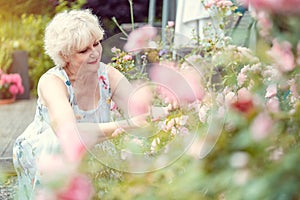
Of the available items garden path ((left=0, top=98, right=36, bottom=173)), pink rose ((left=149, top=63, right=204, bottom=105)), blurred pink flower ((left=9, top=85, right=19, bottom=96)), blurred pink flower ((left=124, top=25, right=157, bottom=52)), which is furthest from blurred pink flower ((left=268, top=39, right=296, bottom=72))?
blurred pink flower ((left=9, top=85, right=19, bottom=96))

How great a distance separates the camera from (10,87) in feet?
25.9

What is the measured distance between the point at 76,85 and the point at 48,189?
191 cm

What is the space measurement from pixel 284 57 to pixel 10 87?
658cm

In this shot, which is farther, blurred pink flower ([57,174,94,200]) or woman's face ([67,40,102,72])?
woman's face ([67,40,102,72])

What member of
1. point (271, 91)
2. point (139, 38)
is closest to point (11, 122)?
point (139, 38)

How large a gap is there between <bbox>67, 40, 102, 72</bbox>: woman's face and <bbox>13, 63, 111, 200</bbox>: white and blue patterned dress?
8 centimetres

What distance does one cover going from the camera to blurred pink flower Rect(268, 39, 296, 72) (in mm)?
1458

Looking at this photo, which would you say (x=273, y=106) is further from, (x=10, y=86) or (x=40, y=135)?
(x=10, y=86)

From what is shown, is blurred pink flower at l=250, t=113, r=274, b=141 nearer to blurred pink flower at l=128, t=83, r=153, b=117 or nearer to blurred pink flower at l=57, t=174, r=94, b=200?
blurred pink flower at l=57, t=174, r=94, b=200

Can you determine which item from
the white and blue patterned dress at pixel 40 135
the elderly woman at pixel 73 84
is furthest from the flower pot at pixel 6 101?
the elderly woman at pixel 73 84

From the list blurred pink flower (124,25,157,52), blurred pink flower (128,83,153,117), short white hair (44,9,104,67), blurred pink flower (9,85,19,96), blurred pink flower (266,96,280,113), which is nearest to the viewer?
blurred pink flower (266,96,280,113)

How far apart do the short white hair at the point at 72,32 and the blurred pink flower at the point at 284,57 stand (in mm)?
1745

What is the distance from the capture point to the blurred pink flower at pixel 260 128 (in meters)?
1.33

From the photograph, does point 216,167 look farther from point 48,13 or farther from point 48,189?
point 48,13
